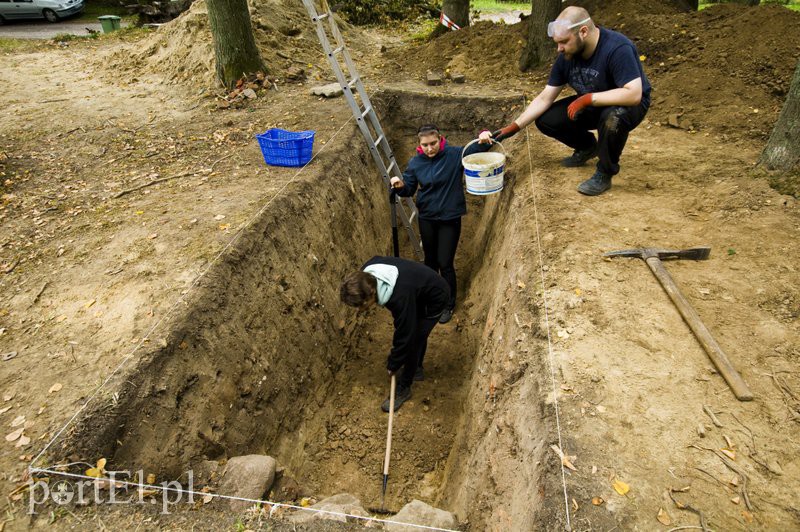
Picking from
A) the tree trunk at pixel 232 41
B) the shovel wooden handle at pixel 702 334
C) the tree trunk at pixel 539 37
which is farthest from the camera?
the tree trunk at pixel 539 37

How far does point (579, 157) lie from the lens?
18.8ft

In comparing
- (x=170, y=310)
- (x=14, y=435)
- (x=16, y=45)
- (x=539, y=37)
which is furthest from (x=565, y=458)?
(x=16, y=45)

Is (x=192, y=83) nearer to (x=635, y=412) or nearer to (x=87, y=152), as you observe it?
(x=87, y=152)

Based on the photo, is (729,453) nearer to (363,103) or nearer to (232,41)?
(363,103)

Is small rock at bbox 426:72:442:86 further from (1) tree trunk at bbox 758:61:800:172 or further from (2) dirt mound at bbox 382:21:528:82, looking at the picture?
(1) tree trunk at bbox 758:61:800:172

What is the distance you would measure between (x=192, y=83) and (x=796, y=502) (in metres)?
10.9

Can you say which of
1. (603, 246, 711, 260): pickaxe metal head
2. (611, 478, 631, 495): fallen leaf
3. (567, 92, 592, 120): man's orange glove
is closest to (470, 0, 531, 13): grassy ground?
(567, 92, 592, 120): man's orange glove

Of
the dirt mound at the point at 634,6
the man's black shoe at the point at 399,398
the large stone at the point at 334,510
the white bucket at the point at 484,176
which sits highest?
the dirt mound at the point at 634,6

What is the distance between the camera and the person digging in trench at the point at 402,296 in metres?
3.90

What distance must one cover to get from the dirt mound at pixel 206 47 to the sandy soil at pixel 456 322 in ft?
8.71

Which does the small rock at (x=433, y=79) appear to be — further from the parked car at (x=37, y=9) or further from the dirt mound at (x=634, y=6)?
the parked car at (x=37, y=9)

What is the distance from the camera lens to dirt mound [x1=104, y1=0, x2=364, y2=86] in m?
9.82

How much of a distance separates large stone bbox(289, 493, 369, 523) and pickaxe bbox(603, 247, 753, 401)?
8.75ft

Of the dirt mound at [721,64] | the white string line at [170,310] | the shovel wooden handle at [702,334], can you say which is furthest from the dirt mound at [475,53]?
the shovel wooden handle at [702,334]
